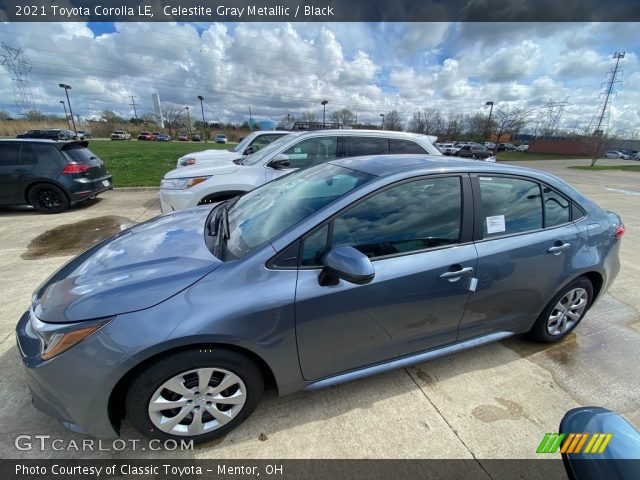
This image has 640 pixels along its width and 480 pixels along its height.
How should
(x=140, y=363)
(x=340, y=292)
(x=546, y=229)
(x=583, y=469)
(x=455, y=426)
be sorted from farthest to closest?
(x=546, y=229) → (x=455, y=426) → (x=340, y=292) → (x=140, y=363) → (x=583, y=469)

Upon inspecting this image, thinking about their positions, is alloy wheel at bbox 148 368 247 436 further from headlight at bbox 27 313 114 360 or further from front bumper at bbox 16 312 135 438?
headlight at bbox 27 313 114 360

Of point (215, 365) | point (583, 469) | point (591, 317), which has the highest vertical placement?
point (583, 469)

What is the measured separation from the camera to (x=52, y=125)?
186ft

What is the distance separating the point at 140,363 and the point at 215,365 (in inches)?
14.2

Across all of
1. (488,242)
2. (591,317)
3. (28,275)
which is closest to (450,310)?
(488,242)

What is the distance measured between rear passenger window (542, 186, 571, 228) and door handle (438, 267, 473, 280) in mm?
910

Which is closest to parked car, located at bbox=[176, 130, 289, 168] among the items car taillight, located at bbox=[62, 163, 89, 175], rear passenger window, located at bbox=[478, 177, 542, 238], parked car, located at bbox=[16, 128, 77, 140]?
car taillight, located at bbox=[62, 163, 89, 175]

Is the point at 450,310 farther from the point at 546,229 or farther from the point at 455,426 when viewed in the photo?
the point at 546,229

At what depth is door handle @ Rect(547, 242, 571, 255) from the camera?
7.80ft

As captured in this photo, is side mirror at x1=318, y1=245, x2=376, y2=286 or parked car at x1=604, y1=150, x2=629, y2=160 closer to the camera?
side mirror at x1=318, y1=245, x2=376, y2=286

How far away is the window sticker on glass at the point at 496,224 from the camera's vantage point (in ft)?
7.26

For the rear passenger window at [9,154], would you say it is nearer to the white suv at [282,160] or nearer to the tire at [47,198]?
the tire at [47,198]

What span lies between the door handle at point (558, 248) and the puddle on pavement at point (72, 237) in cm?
453

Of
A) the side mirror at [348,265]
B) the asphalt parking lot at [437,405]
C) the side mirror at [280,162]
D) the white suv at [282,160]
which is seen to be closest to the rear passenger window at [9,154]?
the white suv at [282,160]
